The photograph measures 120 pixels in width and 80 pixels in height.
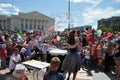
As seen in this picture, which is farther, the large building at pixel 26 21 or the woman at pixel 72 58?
the large building at pixel 26 21

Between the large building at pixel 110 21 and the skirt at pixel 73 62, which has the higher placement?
the large building at pixel 110 21

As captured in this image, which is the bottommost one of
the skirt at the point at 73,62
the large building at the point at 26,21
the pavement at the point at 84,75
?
the pavement at the point at 84,75

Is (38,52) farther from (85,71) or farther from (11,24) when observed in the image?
(11,24)

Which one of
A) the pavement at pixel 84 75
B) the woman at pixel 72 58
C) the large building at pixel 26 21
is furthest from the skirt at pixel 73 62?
the large building at pixel 26 21

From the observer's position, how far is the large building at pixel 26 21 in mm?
117000

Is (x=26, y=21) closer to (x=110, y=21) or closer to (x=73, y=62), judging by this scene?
(x=110, y=21)

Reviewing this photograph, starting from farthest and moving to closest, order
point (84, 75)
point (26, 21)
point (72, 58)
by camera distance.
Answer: point (26, 21) → point (84, 75) → point (72, 58)

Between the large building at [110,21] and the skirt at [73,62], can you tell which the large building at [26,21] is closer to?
the large building at [110,21]

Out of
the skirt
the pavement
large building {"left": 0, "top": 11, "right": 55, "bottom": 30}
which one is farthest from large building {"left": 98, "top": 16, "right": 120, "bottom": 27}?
the skirt

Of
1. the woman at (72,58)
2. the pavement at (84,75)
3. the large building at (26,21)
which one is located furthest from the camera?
the large building at (26,21)

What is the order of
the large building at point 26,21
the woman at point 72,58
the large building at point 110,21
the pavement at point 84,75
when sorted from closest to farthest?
1. the woman at point 72,58
2. the pavement at point 84,75
3. the large building at point 26,21
4. the large building at point 110,21

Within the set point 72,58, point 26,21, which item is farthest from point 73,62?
point 26,21

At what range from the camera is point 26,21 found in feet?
396

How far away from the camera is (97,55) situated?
517 inches
